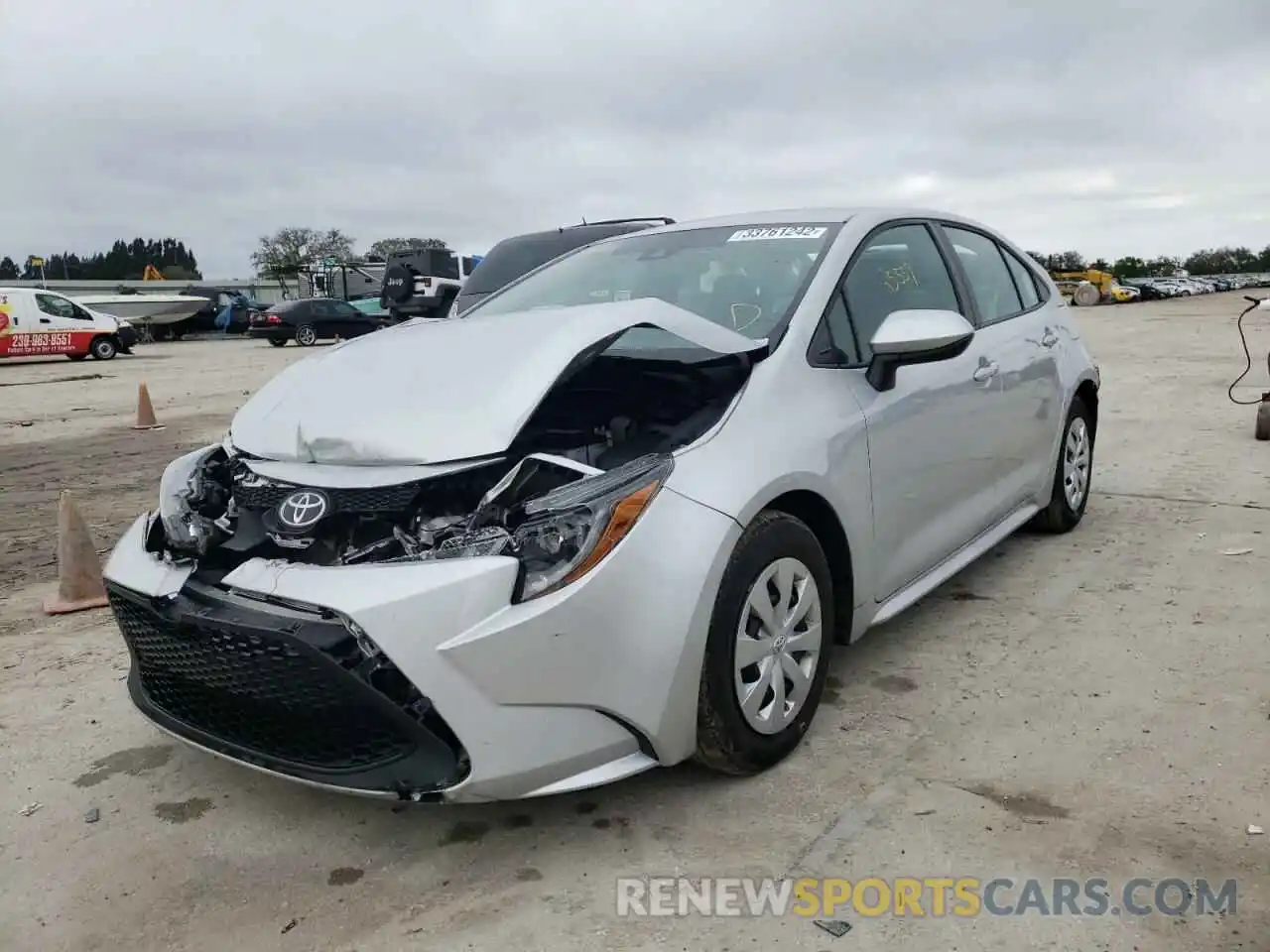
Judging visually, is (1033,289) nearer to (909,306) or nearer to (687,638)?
(909,306)

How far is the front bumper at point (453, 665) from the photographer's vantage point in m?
2.18

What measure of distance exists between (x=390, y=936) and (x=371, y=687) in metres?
0.55

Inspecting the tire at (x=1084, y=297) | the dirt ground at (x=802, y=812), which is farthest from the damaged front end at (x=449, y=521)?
the tire at (x=1084, y=297)

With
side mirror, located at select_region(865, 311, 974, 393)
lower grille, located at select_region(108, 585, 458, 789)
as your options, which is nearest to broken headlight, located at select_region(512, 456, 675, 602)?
lower grille, located at select_region(108, 585, 458, 789)

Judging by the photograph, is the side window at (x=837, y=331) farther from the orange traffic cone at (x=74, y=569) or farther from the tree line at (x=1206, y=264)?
the tree line at (x=1206, y=264)

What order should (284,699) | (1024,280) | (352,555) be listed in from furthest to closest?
A: (1024,280) < (352,555) < (284,699)

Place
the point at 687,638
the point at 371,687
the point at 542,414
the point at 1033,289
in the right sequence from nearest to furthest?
the point at 371,687
the point at 687,638
the point at 542,414
the point at 1033,289

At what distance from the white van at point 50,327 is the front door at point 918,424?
76.3ft

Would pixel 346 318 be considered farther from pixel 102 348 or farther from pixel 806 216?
pixel 806 216

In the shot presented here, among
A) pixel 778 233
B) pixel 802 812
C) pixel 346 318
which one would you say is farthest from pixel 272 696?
pixel 346 318

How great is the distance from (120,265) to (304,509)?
77895mm

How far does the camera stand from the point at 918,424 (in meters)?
3.39

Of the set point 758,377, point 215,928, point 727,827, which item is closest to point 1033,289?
point 758,377

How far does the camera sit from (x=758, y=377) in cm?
287
